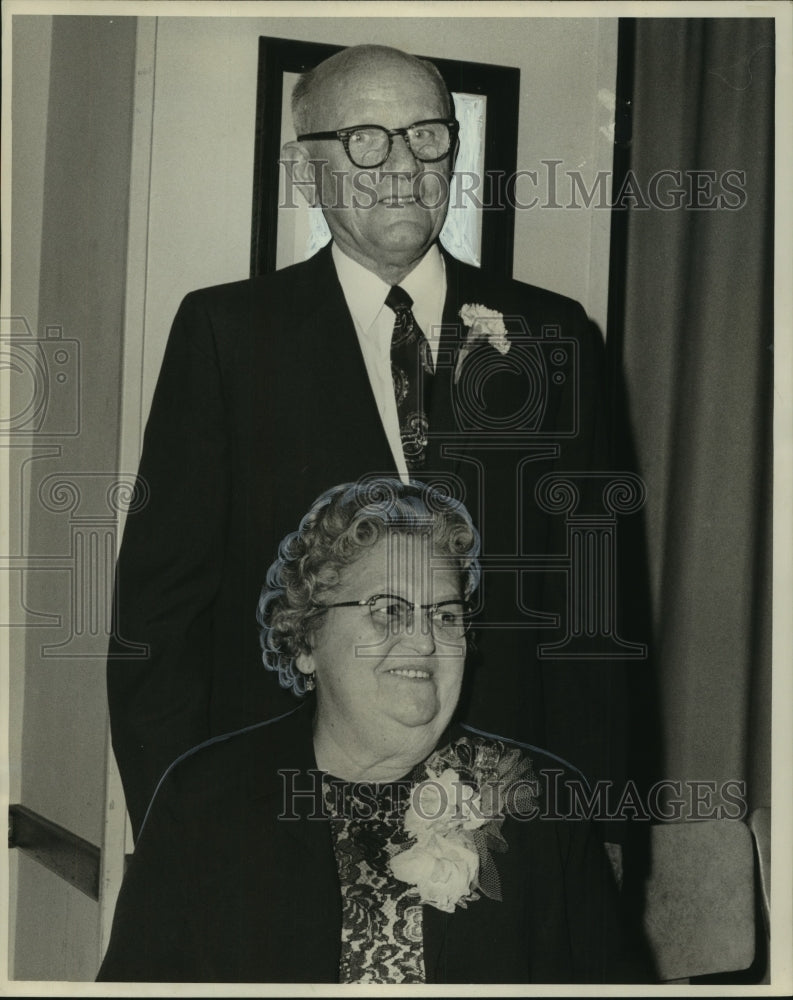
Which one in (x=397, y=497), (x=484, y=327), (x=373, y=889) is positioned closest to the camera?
(x=373, y=889)

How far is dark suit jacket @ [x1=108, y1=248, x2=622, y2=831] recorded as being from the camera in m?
2.02

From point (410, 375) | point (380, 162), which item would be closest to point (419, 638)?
point (410, 375)

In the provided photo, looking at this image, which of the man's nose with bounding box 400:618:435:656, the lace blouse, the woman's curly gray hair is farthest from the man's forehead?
the lace blouse

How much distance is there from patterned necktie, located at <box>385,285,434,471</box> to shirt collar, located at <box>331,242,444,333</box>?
0.05ft

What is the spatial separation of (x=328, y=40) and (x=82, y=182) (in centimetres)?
48

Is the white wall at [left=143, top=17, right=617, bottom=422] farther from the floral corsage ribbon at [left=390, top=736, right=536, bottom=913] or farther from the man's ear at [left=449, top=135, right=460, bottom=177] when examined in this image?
the floral corsage ribbon at [left=390, top=736, right=536, bottom=913]

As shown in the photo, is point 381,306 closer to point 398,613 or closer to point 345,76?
point 345,76

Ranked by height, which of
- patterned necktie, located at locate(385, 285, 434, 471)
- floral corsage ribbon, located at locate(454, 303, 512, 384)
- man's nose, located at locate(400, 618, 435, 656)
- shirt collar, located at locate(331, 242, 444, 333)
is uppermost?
shirt collar, located at locate(331, 242, 444, 333)

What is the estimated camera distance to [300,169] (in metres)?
2.05

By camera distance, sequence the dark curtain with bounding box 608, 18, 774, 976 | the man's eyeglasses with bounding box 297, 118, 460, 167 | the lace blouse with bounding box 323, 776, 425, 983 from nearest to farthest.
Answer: the lace blouse with bounding box 323, 776, 425, 983
the man's eyeglasses with bounding box 297, 118, 460, 167
the dark curtain with bounding box 608, 18, 774, 976

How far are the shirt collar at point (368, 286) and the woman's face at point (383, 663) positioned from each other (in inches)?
16.2

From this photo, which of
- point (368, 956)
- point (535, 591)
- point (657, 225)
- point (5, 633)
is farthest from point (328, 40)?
point (368, 956)

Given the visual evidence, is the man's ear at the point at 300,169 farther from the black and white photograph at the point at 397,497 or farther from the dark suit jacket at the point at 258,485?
the dark suit jacket at the point at 258,485

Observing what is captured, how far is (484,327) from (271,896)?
1.01 m
